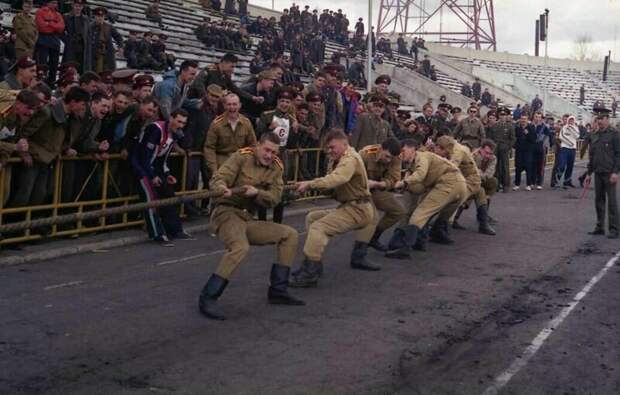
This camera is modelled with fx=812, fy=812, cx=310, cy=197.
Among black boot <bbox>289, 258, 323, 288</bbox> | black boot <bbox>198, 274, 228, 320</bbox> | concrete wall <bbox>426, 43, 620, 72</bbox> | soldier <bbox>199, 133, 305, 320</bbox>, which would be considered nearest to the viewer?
black boot <bbox>198, 274, 228, 320</bbox>

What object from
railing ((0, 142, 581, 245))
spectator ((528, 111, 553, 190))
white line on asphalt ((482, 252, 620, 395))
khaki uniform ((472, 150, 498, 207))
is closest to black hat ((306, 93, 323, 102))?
railing ((0, 142, 581, 245))

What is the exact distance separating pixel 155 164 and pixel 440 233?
4129mm

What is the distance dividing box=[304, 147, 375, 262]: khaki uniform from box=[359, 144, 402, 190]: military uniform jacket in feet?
2.47

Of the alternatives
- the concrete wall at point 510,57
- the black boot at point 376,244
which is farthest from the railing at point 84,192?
the concrete wall at point 510,57

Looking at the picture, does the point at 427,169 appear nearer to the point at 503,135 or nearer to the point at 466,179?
the point at 466,179

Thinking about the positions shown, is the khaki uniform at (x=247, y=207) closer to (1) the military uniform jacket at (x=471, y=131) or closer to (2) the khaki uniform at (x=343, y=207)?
(2) the khaki uniform at (x=343, y=207)

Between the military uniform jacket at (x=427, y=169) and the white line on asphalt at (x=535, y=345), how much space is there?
98.2 inches

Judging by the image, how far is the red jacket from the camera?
14.8 meters

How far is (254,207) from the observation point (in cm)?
775

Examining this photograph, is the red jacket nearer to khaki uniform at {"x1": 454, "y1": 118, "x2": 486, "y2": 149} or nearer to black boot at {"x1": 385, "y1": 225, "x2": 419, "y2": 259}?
black boot at {"x1": 385, "y1": 225, "x2": 419, "y2": 259}

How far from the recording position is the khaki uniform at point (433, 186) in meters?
10.6

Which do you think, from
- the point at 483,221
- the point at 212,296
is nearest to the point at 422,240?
the point at 483,221

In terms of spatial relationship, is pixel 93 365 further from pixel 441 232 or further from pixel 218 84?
pixel 218 84

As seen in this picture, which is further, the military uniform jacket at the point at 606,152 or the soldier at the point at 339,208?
the military uniform jacket at the point at 606,152
